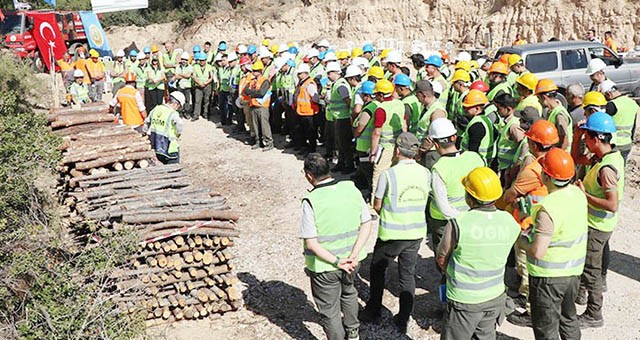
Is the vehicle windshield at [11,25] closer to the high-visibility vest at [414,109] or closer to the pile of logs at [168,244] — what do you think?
the pile of logs at [168,244]

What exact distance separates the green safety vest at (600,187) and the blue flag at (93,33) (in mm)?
24788

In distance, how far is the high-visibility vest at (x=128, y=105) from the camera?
970cm

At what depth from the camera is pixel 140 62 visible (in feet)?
47.0

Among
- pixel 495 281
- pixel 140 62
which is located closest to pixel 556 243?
pixel 495 281

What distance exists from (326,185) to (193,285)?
204 centimetres

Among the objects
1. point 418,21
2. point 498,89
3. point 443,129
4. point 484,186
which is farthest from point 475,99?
point 418,21

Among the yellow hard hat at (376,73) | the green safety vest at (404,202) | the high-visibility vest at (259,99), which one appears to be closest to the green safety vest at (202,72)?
the high-visibility vest at (259,99)

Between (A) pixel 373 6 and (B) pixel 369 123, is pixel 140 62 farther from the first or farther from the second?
(A) pixel 373 6

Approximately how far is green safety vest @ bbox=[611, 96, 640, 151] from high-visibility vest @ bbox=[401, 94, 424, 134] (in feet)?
7.89

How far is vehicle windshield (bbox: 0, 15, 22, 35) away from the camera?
70.8 ft

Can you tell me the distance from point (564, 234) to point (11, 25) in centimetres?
2309

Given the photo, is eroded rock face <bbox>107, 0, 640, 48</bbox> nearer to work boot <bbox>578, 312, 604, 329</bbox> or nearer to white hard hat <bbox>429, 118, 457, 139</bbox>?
work boot <bbox>578, 312, 604, 329</bbox>

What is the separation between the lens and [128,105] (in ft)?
31.9

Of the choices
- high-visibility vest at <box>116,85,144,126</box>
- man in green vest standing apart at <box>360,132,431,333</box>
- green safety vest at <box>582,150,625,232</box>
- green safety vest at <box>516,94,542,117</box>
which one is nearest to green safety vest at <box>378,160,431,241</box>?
man in green vest standing apart at <box>360,132,431,333</box>
